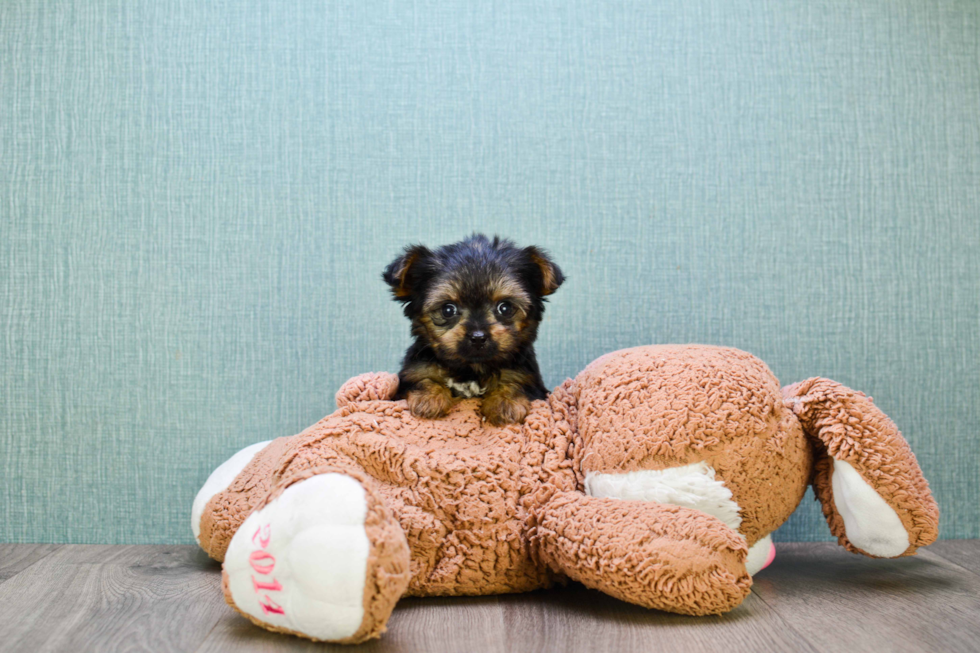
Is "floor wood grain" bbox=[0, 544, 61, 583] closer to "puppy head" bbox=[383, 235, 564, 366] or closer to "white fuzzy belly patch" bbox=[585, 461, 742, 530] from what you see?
"puppy head" bbox=[383, 235, 564, 366]

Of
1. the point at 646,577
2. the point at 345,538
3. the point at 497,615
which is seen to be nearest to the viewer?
the point at 345,538

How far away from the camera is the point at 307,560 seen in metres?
1.42

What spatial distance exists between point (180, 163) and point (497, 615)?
6.17 feet

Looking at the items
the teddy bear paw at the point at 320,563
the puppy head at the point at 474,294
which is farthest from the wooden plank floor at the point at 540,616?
the puppy head at the point at 474,294

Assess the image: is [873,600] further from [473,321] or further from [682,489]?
[473,321]

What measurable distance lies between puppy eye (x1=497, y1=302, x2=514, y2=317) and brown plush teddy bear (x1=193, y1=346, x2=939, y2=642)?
27cm

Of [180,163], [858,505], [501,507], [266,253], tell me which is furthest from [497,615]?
[180,163]

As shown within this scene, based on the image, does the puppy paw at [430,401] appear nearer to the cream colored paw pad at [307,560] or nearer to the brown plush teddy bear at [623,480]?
the brown plush teddy bear at [623,480]

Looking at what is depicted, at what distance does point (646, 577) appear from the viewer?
1597 millimetres

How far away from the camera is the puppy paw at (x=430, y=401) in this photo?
77.9 inches

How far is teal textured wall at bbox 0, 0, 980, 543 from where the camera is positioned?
2.57 meters

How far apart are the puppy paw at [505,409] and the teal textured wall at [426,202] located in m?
0.62

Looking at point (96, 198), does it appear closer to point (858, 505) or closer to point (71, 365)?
point (71, 365)

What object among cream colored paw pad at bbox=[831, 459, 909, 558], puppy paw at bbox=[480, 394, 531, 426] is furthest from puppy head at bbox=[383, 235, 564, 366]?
cream colored paw pad at bbox=[831, 459, 909, 558]
